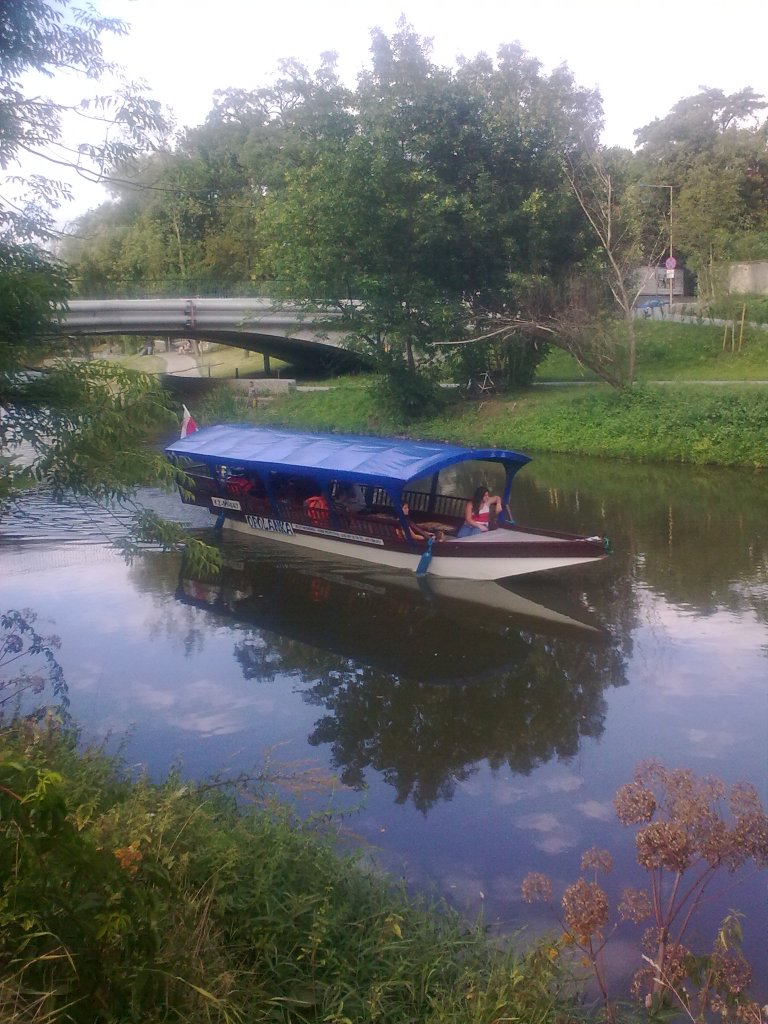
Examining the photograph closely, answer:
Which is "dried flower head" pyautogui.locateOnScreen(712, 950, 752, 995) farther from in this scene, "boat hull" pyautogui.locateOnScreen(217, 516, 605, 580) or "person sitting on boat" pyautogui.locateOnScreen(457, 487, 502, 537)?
"person sitting on boat" pyautogui.locateOnScreen(457, 487, 502, 537)

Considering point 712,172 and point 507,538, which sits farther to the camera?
point 712,172

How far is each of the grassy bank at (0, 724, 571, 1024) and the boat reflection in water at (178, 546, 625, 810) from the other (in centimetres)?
245

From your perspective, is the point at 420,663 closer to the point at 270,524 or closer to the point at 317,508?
the point at 317,508

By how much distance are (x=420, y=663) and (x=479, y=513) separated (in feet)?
14.3

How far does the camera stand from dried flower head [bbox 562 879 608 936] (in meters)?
4.78

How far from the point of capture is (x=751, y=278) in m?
39.7

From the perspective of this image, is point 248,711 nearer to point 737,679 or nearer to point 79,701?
point 79,701

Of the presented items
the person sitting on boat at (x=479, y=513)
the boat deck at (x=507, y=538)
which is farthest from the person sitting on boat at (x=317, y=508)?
the boat deck at (x=507, y=538)

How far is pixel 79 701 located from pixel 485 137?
23788 millimetres

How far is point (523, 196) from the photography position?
29.5 m

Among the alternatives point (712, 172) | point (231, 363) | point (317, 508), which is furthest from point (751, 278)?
point (317, 508)

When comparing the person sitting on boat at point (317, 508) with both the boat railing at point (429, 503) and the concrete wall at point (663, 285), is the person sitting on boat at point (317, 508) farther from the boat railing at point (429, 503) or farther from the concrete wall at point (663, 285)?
the concrete wall at point (663, 285)

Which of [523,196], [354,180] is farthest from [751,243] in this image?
[354,180]

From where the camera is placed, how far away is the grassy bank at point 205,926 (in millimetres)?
3738
